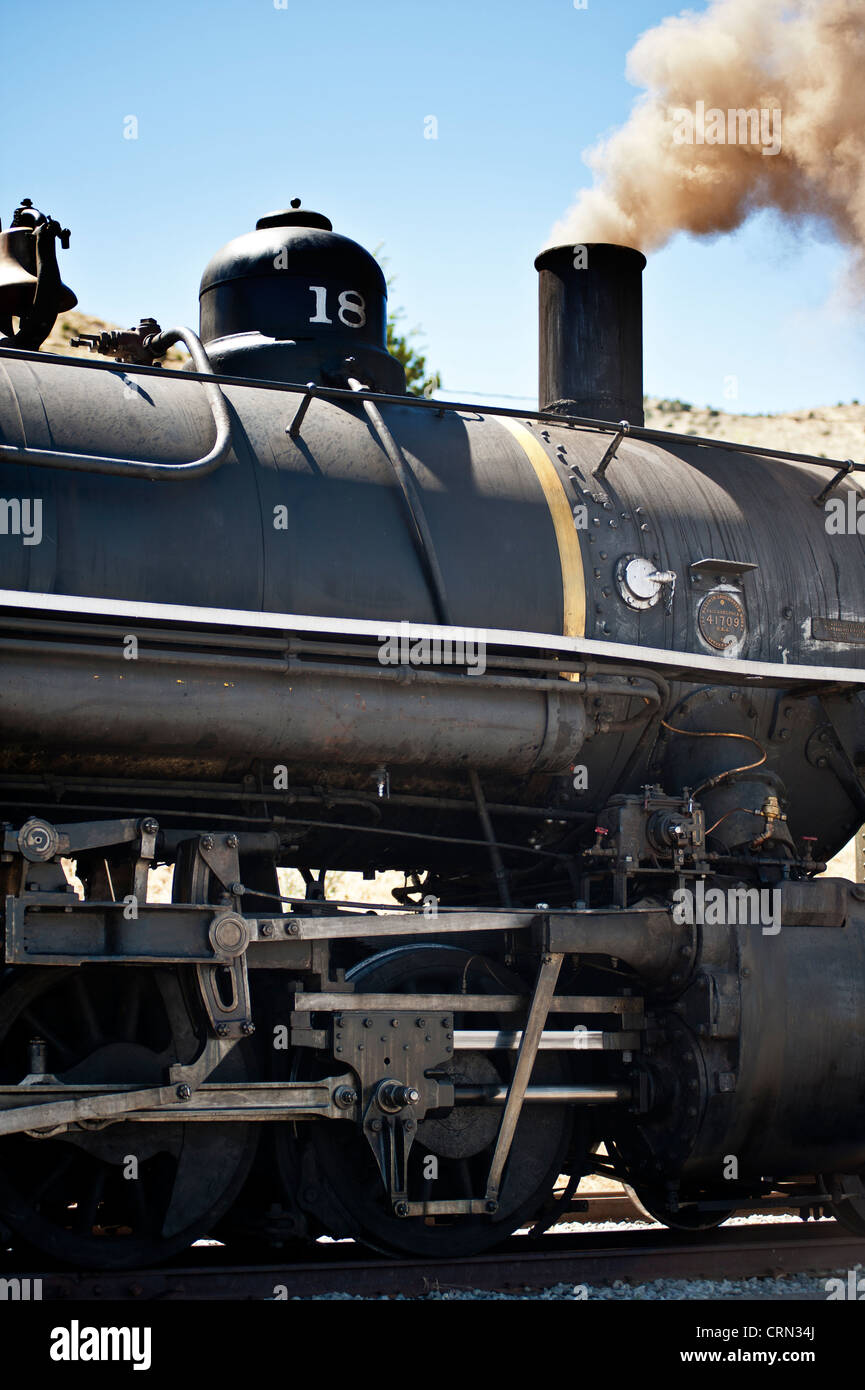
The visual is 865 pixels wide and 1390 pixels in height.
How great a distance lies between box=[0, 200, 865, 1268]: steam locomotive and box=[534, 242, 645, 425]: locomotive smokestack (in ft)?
2.29

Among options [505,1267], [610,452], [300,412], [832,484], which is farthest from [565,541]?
[505,1267]

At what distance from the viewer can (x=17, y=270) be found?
6820 millimetres

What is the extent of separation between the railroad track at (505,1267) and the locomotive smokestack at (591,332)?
4430 millimetres

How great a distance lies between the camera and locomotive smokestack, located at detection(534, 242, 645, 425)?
8.25 metres

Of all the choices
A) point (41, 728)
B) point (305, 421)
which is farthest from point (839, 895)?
point (41, 728)


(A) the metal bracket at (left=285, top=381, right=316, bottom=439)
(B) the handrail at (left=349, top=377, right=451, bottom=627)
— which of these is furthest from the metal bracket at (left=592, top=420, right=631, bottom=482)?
(A) the metal bracket at (left=285, top=381, right=316, bottom=439)

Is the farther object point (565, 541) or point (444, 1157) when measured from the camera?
point (565, 541)

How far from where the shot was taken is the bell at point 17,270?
22.3ft

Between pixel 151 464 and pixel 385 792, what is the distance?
177 cm

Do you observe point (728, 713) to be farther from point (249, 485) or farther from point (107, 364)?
point (107, 364)

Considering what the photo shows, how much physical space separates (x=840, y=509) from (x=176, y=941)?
4327mm
